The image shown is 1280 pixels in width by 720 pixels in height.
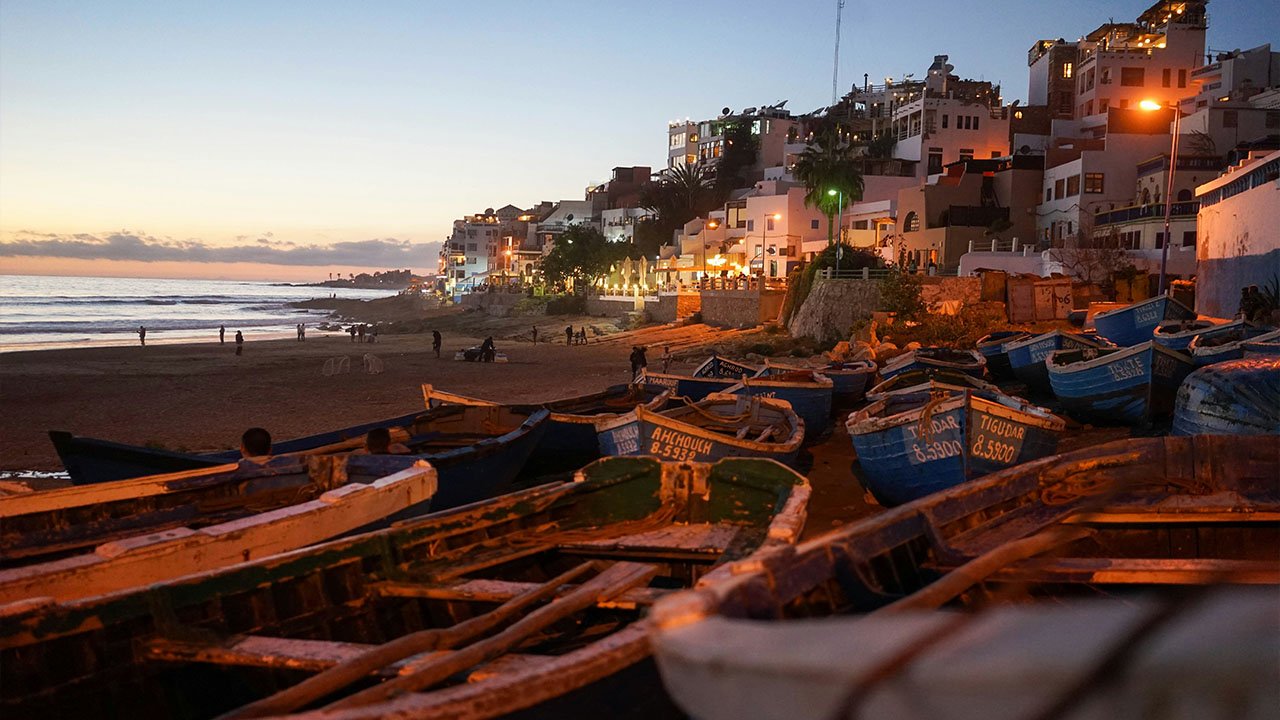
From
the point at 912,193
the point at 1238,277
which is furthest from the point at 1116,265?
the point at 912,193

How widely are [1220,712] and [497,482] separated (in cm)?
1048

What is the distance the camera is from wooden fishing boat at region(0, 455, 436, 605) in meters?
6.01

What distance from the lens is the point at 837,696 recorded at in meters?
2.31

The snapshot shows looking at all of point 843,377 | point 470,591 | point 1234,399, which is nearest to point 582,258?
point 843,377

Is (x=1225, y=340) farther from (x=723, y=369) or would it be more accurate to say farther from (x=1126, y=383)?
(x=723, y=369)

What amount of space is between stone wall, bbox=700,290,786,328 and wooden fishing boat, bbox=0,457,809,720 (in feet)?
142

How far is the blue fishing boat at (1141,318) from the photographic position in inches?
992

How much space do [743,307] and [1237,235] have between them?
1060 inches

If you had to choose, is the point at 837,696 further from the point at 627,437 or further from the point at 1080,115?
the point at 1080,115

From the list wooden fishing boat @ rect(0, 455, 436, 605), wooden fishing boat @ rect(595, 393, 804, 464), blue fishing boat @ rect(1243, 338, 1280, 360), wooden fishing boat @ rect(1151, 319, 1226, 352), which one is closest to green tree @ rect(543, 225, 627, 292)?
wooden fishing boat @ rect(1151, 319, 1226, 352)

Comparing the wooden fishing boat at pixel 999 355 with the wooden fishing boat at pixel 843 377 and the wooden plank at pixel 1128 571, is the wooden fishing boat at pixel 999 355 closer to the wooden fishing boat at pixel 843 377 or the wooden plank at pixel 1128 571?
the wooden fishing boat at pixel 843 377

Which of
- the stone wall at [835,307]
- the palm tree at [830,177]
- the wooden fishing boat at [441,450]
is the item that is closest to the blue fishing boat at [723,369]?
the wooden fishing boat at [441,450]

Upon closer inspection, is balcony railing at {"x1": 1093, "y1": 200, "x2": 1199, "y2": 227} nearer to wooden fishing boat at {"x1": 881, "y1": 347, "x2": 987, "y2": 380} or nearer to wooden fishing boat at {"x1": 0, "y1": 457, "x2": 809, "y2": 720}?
wooden fishing boat at {"x1": 881, "y1": 347, "x2": 987, "y2": 380}

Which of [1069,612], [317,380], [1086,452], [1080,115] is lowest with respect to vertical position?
[317,380]
